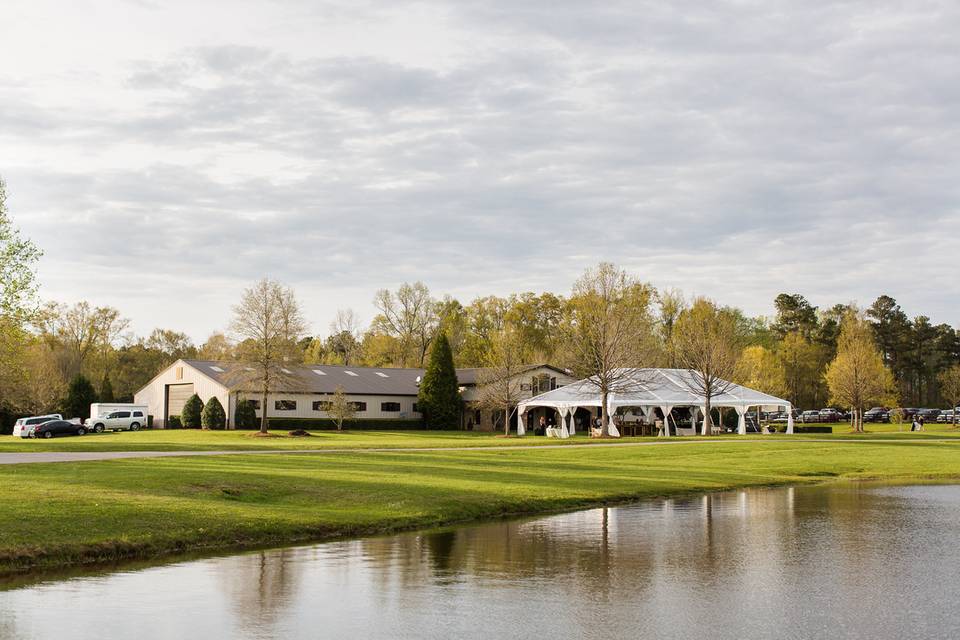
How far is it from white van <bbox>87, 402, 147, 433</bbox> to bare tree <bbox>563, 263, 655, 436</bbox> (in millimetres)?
35123

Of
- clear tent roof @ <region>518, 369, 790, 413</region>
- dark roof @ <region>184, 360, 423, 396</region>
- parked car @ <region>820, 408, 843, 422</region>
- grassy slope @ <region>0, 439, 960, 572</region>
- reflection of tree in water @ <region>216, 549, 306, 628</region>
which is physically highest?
dark roof @ <region>184, 360, 423, 396</region>

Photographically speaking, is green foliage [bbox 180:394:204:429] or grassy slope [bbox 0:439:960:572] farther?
green foliage [bbox 180:394:204:429]

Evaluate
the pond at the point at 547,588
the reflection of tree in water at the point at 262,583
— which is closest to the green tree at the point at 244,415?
the pond at the point at 547,588

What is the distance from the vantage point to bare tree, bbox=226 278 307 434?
6762 centimetres

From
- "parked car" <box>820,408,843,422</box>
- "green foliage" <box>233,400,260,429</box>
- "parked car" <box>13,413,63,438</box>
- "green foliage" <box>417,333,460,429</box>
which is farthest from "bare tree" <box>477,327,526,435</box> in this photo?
"parked car" <box>820,408,843,422</box>

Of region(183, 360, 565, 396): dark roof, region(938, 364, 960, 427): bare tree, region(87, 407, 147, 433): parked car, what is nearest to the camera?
region(87, 407, 147, 433): parked car

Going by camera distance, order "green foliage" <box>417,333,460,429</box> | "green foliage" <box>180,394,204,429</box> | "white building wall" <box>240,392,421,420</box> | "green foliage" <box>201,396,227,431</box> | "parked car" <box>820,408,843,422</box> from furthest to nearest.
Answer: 1. "parked car" <box>820,408,843,422</box>
2. "green foliage" <box>417,333,460,429</box>
3. "white building wall" <box>240,392,421,420</box>
4. "green foliage" <box>180,394,204,429</box>
5. "green foliage" <box>201,396,227,431</box>

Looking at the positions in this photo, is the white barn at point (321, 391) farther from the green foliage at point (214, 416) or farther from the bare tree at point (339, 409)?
the bare tree at point (339, 409)

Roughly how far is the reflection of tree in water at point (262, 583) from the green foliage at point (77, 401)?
223ft

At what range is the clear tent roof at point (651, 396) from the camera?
2591 inches

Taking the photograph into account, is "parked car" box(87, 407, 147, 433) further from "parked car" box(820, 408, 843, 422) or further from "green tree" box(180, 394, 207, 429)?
"parked car" box(820, 408, 843, 422)

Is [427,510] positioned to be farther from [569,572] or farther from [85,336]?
[85,336]

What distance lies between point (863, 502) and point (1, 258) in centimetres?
3470

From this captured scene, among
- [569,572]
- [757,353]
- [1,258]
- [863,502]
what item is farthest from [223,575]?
[757,353]
